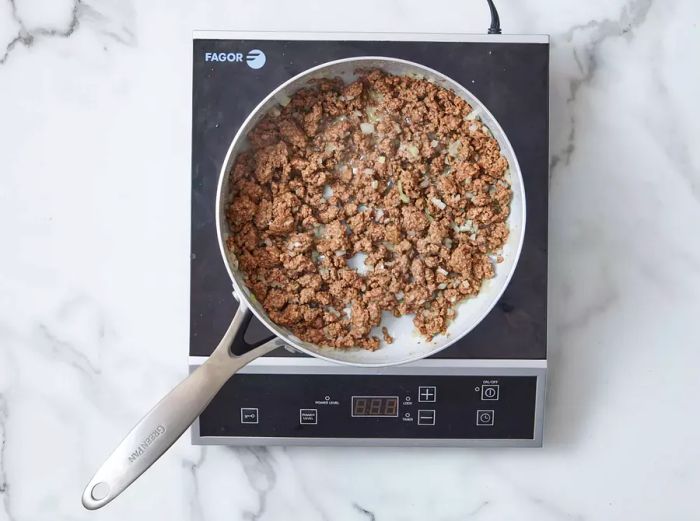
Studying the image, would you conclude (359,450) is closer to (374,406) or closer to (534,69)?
(374,406)

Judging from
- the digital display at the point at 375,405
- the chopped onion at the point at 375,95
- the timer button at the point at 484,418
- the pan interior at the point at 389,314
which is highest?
the chopped onion at the point at 375,95

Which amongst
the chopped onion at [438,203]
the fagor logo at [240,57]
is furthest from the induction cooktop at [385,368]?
the chopped onion at [438,203]

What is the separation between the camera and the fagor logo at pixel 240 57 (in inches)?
37.2

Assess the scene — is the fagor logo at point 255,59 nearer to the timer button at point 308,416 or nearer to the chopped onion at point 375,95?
the chopped onion at point 375,95

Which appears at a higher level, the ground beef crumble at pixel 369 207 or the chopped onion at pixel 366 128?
the chopped onion at pixel 366 128

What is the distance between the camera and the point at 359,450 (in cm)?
106

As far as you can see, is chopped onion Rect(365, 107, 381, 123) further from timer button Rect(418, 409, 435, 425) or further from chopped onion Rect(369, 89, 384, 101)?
timer button Rect(418, 409, 435, 425)
